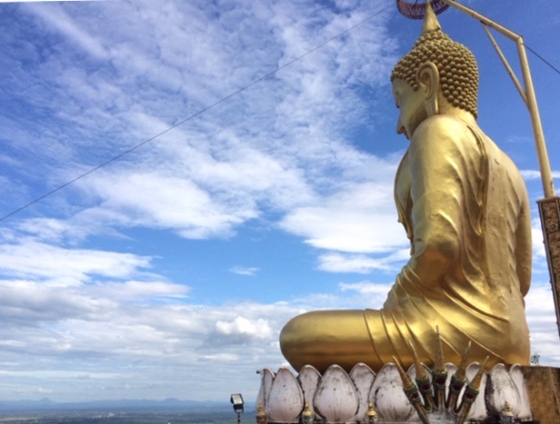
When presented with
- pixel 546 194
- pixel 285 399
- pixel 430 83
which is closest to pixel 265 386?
pixel 285 399

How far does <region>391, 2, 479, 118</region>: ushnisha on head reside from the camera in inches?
268

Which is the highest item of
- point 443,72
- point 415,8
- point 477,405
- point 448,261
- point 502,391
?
point 415,8

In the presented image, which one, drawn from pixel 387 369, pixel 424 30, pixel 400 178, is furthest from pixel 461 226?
pixel 424 30

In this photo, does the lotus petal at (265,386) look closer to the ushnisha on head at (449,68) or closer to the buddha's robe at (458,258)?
the buddha's robe at (458,258)

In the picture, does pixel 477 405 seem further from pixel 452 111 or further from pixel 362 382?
pixel 452 111

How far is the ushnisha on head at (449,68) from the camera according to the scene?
6.81 metres

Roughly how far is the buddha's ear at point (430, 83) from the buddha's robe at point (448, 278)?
46 cm

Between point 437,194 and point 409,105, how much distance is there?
1.65 metres

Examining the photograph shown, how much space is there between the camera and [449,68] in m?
6.83

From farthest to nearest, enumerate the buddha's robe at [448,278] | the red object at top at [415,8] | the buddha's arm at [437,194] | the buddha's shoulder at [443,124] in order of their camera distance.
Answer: the red object at top at [415,8], the buddha's shoulder at [443,124], the buddha's arm at [437,194], the buddha's robe at [448,278]

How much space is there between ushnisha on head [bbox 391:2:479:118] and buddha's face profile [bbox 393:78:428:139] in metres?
0.08

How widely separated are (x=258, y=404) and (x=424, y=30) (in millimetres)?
5215

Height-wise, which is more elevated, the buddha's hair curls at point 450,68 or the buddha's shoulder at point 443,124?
the buddha's hair curls at point 450,68

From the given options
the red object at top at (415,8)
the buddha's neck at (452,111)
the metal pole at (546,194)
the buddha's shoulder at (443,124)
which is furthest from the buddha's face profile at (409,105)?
the red object at top at (415,8)
